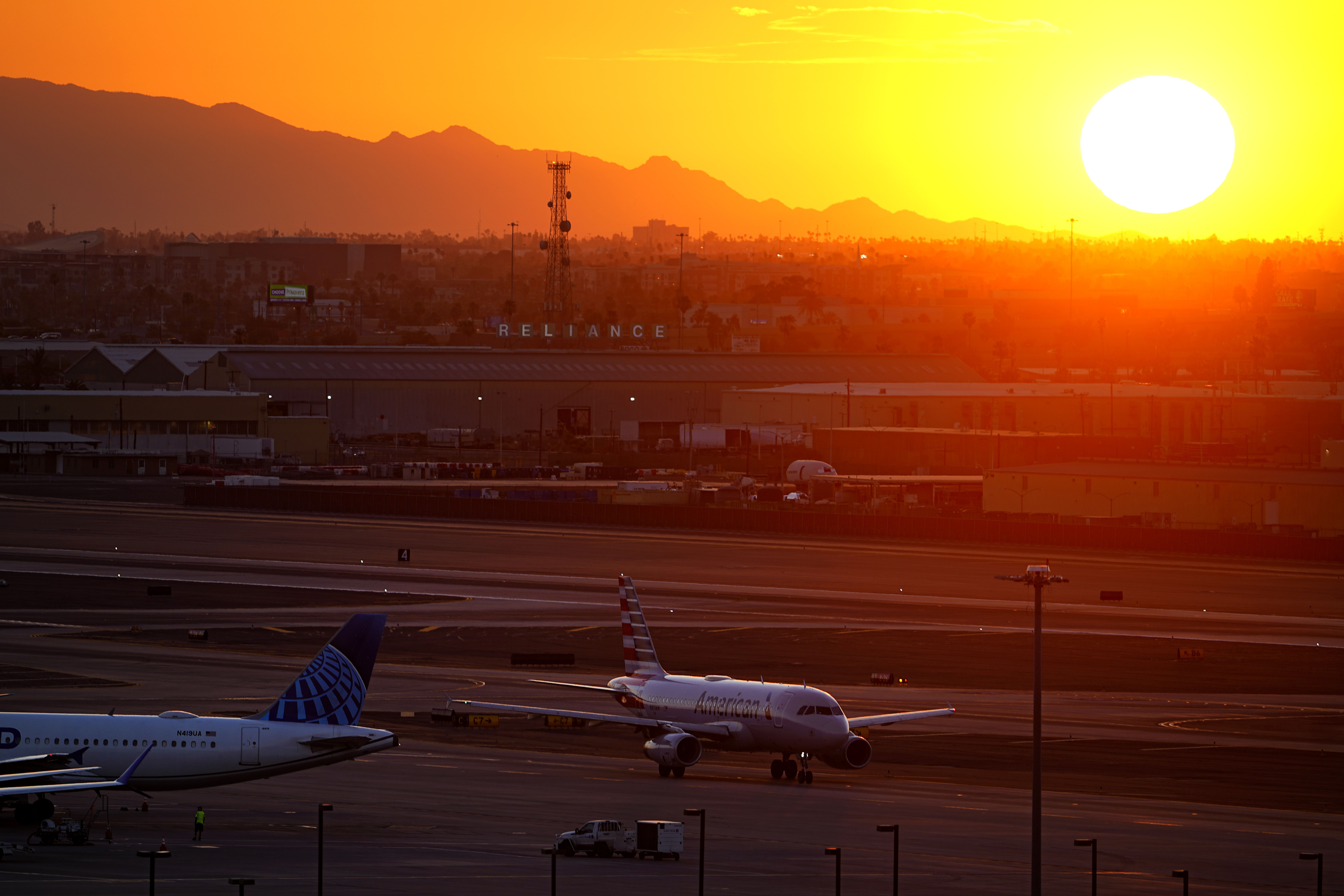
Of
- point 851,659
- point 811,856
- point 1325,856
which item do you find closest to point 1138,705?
point 851,659

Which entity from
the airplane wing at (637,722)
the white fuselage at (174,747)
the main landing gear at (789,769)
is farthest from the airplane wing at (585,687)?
the white fuselage at (174,747)

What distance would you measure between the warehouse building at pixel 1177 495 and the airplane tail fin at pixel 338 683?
93.6 metres

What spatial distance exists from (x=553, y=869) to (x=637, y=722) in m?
18.2

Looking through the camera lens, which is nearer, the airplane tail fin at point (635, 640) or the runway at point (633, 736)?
the runway at point (633, 736)

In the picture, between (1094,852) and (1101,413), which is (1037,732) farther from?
(1101,413)

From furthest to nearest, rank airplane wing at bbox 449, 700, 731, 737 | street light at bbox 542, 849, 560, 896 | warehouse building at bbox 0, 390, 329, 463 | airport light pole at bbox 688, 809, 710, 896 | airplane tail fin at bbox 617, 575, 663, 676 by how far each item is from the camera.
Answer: warehouse building at bbox 0, 390, 329, 463 < airplane tail fin at bbox 617, 575, 663, 676 < airplane wing at bbox 449, 700, 731, 737 < airport light pole at bbox 688, 809, 710, 896 < street light at bbox 542, 849, 560, 896

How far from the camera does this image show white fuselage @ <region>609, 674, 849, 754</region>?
48.9 meters

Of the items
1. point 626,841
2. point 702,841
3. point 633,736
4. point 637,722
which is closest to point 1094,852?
point 702,841

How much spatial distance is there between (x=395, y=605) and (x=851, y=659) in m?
29.1

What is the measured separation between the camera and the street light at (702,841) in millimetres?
32812

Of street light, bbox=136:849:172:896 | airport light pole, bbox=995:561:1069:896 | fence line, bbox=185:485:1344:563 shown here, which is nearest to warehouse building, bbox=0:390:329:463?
fence line, bbox=185:485:1344:563

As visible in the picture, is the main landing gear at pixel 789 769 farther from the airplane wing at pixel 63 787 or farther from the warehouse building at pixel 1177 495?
the warehouse building at pixel 1177 495

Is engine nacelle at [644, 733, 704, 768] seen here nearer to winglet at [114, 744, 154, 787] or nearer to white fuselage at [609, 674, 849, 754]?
white fuselage at [609, 674, 849, 754]

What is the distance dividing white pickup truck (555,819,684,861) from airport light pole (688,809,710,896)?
67 centimetres
